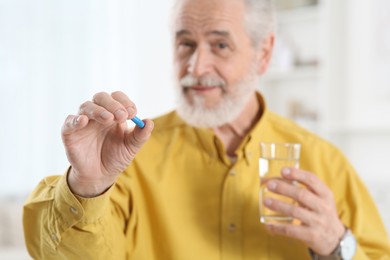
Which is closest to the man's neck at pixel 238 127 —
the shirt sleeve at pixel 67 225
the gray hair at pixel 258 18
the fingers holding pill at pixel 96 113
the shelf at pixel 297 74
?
the gray hair at pixel 258 18

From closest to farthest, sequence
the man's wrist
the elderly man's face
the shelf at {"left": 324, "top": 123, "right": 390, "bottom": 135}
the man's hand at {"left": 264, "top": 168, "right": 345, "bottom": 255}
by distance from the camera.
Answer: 1. the man's wrist
2. the man's hand at {"left": 264, "top": 168, "right": 345, "bottom": 255}
3. the elderly man's face
4. the shelf at {"left": 324, "top": 123, "right": 390, "bottom": 135}

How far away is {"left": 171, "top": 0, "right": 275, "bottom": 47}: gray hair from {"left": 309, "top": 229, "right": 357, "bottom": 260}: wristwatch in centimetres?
59

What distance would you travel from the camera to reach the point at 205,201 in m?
1.52

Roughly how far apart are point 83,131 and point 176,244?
0.48 meters

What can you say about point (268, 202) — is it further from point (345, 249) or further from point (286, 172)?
point (345, 249)

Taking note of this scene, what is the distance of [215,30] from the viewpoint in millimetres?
1551

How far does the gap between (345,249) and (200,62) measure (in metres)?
0.56

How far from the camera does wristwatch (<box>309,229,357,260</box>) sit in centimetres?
136

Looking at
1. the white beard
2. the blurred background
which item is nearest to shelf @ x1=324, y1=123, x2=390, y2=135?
the blurred background

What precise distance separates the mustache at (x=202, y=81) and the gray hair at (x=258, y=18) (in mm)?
170

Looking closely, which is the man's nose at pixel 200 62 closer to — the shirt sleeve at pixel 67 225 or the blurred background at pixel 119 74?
the shirt sleeve at pixel 67 225

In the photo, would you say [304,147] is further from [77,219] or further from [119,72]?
[119,72]

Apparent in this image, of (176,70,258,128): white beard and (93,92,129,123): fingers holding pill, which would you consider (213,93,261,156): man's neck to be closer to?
(176,70,258,128): white beard

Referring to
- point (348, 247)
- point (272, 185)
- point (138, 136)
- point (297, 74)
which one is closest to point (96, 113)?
point (138, 136)
